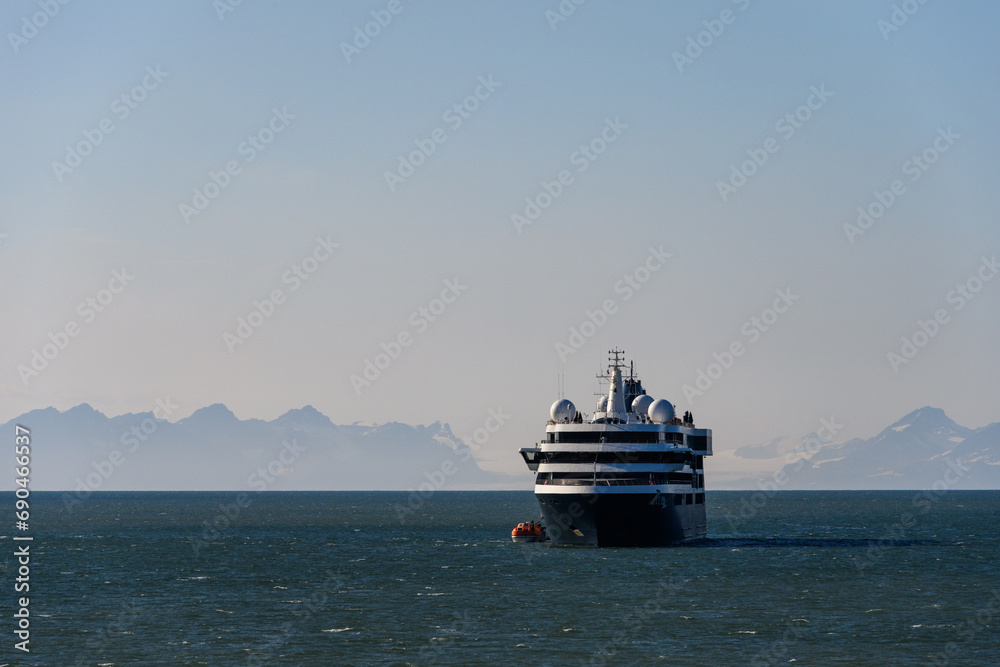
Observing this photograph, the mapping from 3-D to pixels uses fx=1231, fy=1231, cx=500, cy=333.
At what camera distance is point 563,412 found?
93500mm

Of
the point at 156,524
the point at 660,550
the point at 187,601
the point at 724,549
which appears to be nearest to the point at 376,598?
the point at 187,601

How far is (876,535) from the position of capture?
132 meters

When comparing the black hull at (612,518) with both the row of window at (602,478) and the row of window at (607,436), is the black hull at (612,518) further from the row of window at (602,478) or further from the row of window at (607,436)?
the row of window at (607,436)

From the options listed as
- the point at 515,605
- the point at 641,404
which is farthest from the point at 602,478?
the point at 515,605

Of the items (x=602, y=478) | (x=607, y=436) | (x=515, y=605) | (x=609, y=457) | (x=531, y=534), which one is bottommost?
(x=515, y=605)

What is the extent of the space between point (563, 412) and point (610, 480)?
30.8 ft

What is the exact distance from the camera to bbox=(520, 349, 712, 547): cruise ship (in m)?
85.9

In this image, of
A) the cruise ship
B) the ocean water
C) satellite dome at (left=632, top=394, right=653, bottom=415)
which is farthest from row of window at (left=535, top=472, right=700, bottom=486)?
satellite dome at (left=632, top=394, right=653, bottom=415)

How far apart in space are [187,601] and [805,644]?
108 ft

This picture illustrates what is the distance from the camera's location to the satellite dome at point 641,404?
103m

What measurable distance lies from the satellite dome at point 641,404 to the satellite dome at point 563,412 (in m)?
11.2

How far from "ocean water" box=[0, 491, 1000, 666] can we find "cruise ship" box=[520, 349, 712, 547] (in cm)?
191

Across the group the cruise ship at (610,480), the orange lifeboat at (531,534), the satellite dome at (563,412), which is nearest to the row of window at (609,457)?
the cruise ship at (610,480)

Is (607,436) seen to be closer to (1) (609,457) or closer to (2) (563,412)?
(1) (609,457)
